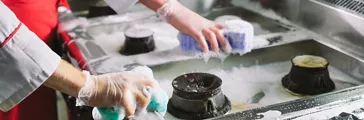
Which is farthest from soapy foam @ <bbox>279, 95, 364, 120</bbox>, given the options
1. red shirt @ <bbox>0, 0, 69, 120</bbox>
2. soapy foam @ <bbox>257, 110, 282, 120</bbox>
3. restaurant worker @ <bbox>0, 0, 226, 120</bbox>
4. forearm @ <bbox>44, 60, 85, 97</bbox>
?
red shirt @ <bbox>0, 0, 69, 120</bbox>

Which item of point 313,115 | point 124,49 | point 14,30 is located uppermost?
point 14,30

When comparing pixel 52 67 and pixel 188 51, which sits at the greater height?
pixel 52 67

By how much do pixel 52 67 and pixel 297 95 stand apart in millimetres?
651

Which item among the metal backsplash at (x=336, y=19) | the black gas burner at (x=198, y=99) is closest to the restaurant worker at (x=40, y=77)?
the black gas burner at (x=198, y=99)

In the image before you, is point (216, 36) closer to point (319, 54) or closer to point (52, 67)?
point (319, 54)

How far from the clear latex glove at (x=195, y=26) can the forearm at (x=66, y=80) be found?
0.53 meters

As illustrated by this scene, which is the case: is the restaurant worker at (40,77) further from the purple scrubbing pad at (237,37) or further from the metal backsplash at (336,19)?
the metal backsplash at (336,19)

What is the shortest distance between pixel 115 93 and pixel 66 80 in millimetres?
101

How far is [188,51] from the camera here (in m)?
1.41

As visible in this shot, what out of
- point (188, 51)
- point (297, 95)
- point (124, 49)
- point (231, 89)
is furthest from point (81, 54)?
point (297, 95)

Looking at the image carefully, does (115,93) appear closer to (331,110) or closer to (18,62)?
(18,62)

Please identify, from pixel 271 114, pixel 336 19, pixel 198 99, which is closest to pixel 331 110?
Answer: pixel 271 114

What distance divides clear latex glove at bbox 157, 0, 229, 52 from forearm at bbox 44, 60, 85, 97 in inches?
20.8

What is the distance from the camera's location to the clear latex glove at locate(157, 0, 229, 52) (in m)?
1.35
